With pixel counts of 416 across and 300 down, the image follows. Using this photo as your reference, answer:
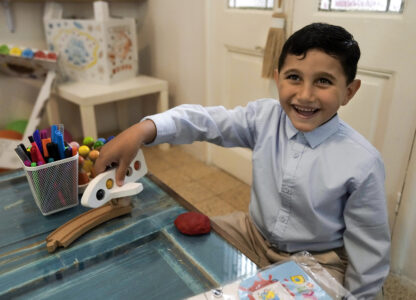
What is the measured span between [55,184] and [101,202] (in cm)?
11

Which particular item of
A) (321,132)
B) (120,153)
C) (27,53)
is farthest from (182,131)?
(27,53)

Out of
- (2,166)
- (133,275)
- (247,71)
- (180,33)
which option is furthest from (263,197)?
(180,33)

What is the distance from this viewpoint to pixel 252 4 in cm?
157

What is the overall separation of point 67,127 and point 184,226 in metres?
1.87

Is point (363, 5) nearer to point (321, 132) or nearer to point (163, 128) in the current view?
point (321, 132)

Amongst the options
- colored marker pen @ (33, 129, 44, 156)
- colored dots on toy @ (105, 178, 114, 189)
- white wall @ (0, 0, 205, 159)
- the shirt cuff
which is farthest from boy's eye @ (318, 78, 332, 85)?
white wall @ (0, 0, 205, 159)

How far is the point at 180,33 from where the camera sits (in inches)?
79.4

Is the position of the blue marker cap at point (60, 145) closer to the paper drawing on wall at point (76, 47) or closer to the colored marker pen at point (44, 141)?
the colored marker pen at point (44, 141)

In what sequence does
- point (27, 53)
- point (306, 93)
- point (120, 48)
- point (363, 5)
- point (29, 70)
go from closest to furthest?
point (306, 93) → point (363, 5) → point (27, 53) → point (29, 70) → point (120, 48)

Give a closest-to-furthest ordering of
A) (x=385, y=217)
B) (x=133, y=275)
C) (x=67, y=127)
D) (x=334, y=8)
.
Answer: (x=133, y=275)
(x=385, y=217)
(x=334, y=8)
(x=67, y=127)

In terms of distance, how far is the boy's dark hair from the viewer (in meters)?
0.65

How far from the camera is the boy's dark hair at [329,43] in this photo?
652 mm

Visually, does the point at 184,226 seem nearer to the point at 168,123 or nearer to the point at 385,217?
the point at 168,123

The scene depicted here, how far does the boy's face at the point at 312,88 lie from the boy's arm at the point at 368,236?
5.7 inches
